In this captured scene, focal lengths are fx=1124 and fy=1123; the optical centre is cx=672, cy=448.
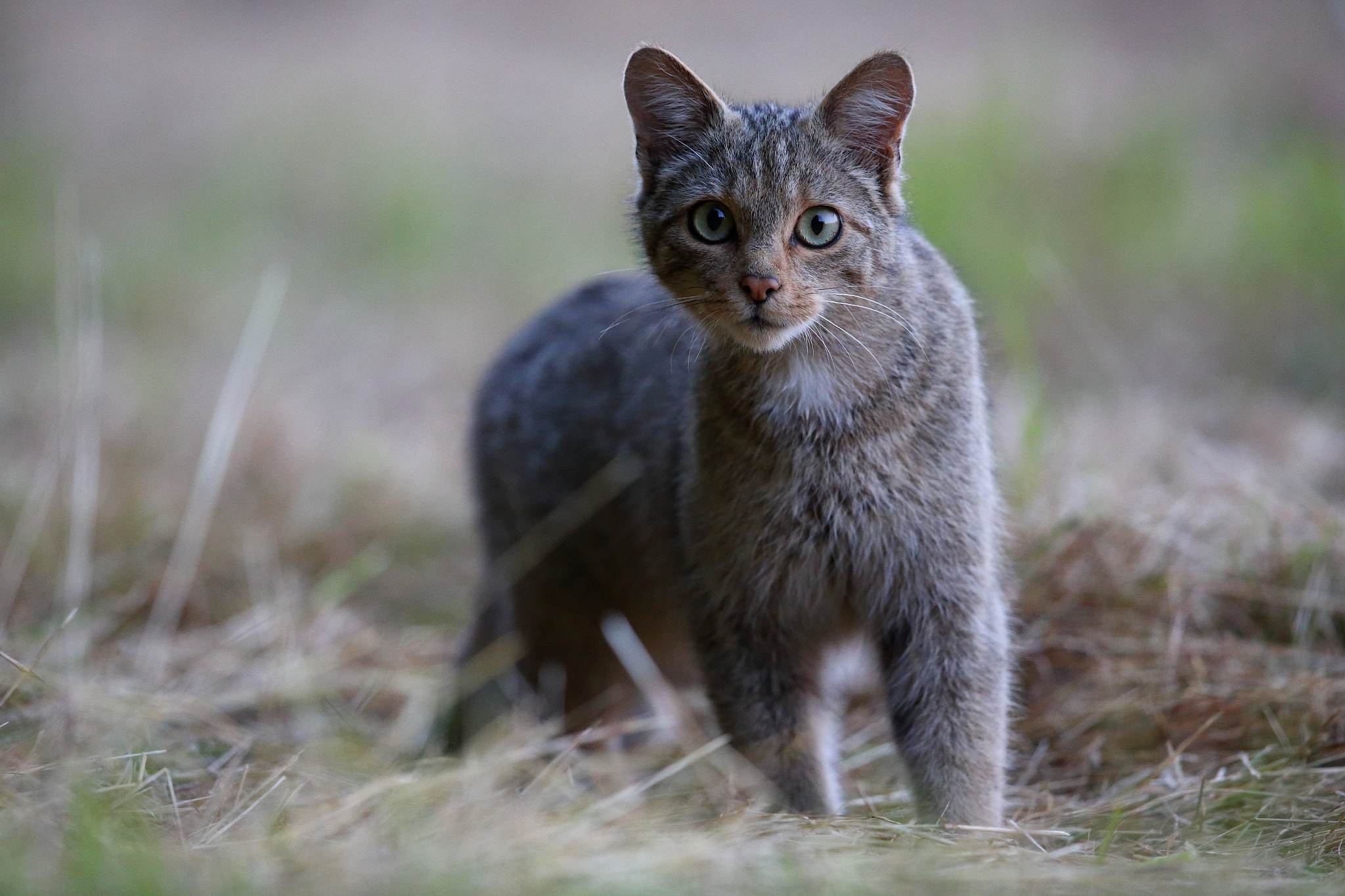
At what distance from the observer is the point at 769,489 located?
2654 mm

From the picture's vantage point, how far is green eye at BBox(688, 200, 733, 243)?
2.60 meters

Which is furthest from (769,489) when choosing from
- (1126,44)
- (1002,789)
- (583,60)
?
(583,60)

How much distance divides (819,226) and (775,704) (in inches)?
45.2

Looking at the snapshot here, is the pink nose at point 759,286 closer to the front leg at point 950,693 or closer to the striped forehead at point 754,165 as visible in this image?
the striped forehead at point 754,165

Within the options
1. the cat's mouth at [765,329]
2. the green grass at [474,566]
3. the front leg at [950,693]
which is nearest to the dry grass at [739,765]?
the green grass at [474,566]

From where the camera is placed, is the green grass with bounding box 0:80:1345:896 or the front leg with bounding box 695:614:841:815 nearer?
the green grass with bounding box 0:80:1345:896

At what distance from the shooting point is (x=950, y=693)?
2609 mm

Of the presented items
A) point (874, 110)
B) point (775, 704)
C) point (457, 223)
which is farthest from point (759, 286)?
point (457, 223)

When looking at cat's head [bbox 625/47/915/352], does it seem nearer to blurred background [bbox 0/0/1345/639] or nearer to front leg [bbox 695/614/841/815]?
blurred background [bbox 0/0/1345/639]

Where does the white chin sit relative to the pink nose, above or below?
below

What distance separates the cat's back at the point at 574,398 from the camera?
330 centimetres

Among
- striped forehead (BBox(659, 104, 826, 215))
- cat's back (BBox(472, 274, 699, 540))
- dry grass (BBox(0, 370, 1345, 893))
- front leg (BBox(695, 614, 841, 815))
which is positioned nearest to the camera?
dry grass (BBox(0, 370, 1345, 893))

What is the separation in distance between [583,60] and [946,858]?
9485mm

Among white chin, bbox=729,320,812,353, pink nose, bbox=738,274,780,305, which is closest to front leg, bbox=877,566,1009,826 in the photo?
white chin, bbox=729,320,812,353
